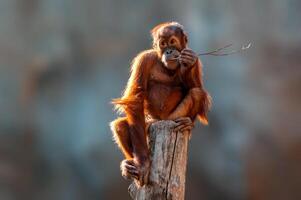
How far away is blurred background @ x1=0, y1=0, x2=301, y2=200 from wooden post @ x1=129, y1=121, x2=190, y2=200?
4790mm

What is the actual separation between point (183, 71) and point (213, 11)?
4.57 m

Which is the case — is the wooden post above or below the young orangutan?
below

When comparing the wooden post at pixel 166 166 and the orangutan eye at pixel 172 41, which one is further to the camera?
the orangutan eye at pixel 172 41

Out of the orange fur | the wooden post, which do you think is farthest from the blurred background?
the wooden post

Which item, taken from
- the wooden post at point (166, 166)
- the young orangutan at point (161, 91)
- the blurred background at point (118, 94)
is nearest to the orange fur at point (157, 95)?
the young orangutan at point (161, 91)

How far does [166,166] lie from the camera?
324cm

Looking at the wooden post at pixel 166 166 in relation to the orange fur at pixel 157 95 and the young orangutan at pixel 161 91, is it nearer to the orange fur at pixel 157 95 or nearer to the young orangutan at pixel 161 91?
the young orangutan at pixel 161 91

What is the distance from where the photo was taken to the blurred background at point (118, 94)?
8172mm

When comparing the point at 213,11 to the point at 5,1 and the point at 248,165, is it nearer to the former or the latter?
the point at 248,165

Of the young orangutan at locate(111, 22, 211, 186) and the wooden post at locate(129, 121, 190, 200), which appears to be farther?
the young orangutan at locate(111, 22, 211, 186)

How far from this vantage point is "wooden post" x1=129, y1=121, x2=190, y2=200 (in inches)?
126

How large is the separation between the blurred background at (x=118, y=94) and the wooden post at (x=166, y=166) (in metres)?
4.79

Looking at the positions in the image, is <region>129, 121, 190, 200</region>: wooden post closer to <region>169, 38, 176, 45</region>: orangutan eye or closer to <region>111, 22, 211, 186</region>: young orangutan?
<region>111, 22, 211, 186</region>: young orangutan

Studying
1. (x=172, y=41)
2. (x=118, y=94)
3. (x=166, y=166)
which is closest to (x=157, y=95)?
(x=172, y=41)
